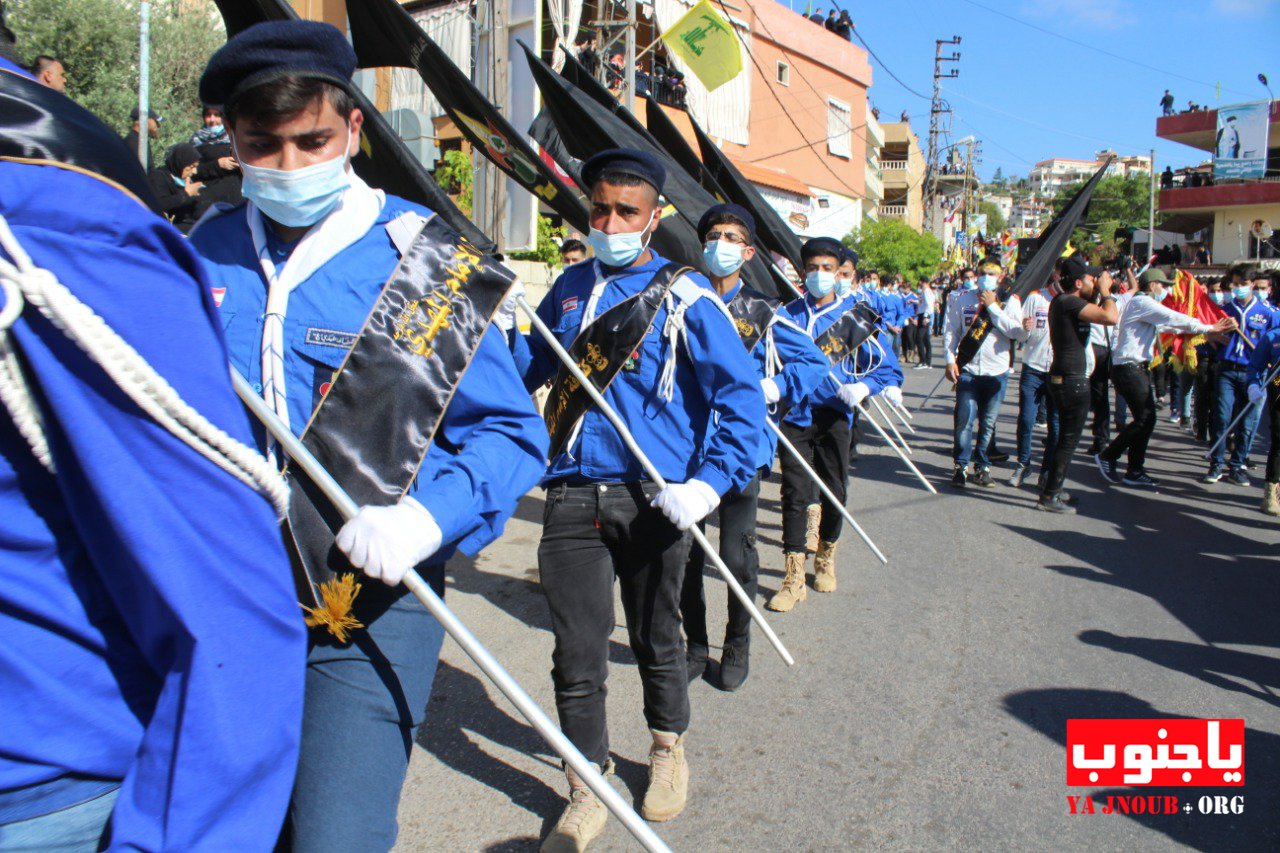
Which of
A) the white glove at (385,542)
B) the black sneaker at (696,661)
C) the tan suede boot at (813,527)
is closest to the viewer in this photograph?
the white glove at (385,542)

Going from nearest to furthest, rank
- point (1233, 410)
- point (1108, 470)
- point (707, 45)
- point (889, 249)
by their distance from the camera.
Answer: point (1233, 410), point (1108, 470), point (707, 45), point (889, 249)

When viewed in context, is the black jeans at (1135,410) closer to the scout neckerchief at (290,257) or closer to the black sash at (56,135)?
the scout neckerchief at (290,257)

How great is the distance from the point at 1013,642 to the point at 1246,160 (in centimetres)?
4513

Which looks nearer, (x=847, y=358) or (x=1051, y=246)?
(x=847, y=358)

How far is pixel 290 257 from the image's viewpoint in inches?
73.7

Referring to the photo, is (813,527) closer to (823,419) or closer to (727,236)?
(823,419)

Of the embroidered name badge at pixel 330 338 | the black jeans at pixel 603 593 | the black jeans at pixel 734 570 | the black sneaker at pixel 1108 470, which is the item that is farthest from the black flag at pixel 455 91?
the black sneaker at pixel 1108 470

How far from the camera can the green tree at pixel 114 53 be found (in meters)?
12.3

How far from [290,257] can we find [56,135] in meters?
0.83

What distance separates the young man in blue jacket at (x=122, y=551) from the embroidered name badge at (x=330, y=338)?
68cm

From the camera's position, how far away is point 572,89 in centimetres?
486

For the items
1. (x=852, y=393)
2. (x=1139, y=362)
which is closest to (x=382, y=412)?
(x=852, y=393)

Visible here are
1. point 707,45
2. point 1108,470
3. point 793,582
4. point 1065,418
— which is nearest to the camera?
point 793,582

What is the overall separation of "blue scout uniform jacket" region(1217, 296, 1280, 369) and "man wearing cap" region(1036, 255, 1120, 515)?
7.50 ft
